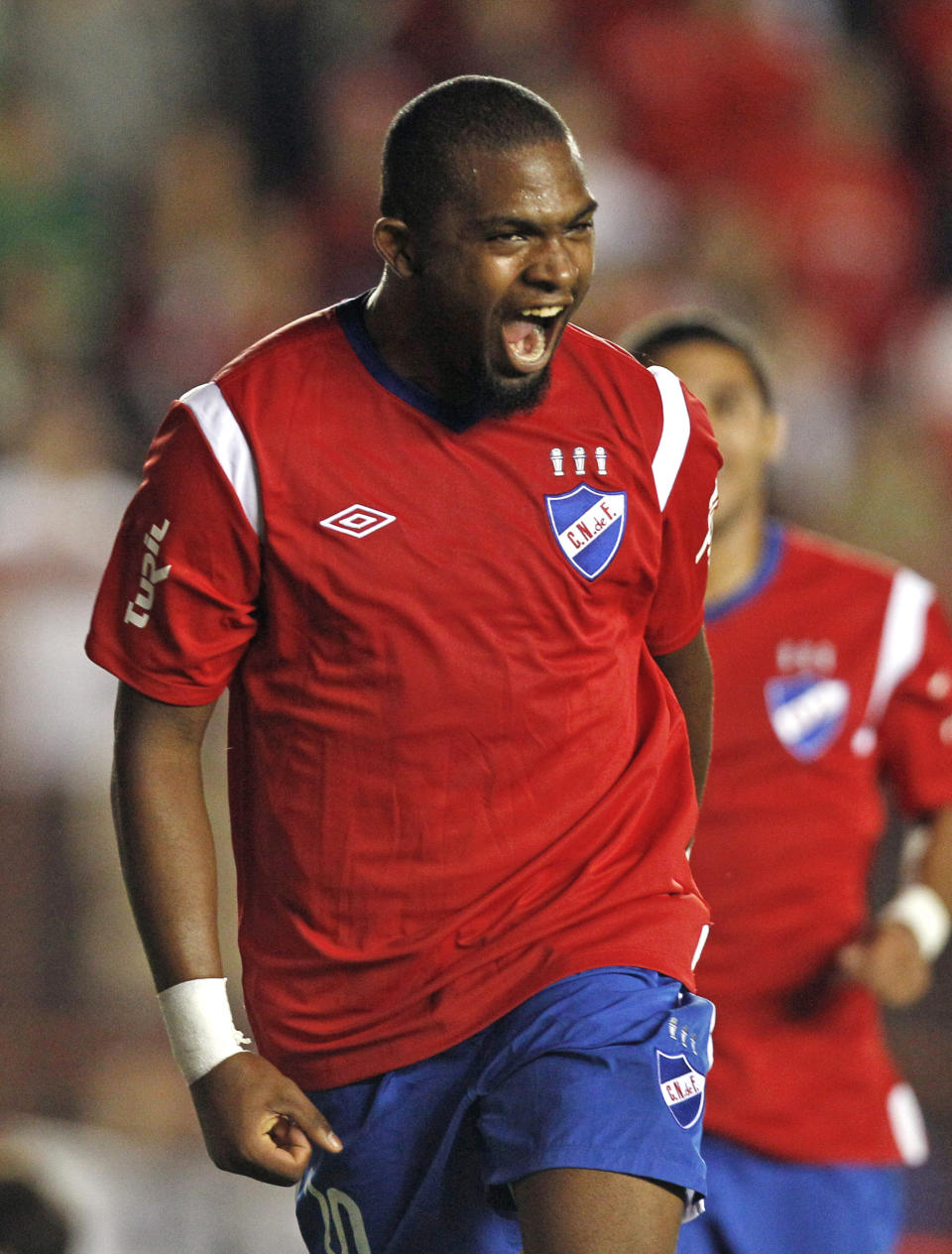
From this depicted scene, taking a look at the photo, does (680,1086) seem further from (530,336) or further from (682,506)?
(530,336)

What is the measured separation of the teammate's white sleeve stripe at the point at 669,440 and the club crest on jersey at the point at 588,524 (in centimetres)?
8

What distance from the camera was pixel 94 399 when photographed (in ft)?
26.2

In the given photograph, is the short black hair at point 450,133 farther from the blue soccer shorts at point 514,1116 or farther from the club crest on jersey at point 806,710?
the club crest on jersey at point 806,710

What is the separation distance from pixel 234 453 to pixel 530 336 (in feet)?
1.38

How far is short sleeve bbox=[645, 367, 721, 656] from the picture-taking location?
9.45 feet

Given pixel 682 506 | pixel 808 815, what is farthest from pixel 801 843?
pixel 682 506

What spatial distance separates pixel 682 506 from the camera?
2.90m

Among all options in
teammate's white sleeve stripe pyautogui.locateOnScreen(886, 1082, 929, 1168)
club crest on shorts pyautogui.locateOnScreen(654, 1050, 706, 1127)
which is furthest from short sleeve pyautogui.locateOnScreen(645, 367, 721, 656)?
teammate's white sleeve stripe pyautogui.locateOnScreen(886, 1082, 929, 1168)

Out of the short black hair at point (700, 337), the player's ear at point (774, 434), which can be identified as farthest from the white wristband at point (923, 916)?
the short black hair at point (700, 337)

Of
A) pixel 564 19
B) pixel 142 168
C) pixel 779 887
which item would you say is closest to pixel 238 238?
pixel 142 168

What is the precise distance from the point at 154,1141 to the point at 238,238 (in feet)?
13.3

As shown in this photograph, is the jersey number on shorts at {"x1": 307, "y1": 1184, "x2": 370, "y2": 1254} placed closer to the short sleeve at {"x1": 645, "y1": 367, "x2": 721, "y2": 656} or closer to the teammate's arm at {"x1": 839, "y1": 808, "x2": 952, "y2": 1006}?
the short sleeve at {"x1": 645, "y1": 367, "x2": 721, "y2": 656}

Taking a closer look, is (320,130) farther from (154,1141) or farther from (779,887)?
(779,887)

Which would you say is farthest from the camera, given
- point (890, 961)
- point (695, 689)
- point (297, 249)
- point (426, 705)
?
point (297, 249)
